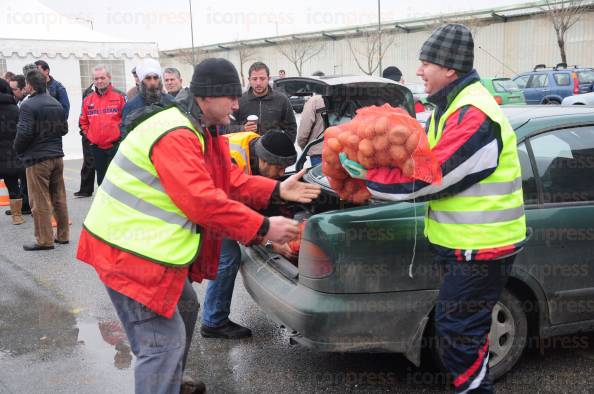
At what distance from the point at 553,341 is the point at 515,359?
69cm

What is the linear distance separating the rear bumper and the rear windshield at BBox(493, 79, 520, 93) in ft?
61.8

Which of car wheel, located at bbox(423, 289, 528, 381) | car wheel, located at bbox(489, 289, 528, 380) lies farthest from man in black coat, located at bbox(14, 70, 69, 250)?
car wheel, located at bbox(489, 289, 528, 380)

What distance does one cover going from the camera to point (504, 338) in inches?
141

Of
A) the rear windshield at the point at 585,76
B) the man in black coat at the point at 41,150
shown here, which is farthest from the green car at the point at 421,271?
the rear windshield at the point at 585,76

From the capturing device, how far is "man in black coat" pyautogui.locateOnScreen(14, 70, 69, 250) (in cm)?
661

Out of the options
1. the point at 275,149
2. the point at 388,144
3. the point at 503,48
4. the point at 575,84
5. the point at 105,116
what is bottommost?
the point at 275,149

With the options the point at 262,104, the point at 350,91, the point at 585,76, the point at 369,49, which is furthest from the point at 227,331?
the point at 369,49

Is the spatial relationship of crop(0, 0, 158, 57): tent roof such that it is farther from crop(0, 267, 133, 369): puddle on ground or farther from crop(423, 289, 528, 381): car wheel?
crop(423, 289, 528, 381): car wheel

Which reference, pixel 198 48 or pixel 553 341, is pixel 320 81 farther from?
pixel 198 48

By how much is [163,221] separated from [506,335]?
7.13ft

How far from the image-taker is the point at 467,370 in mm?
2797

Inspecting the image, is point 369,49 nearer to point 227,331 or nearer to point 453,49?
point 227,331

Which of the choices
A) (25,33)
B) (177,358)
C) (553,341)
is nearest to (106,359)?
(177,358)

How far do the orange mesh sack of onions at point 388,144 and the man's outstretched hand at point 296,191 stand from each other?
392 mm
